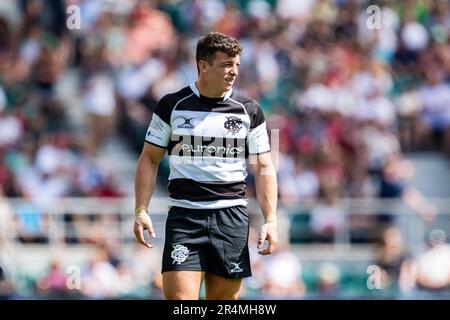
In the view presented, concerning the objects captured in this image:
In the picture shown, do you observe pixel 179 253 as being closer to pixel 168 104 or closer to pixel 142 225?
pixel 142 225

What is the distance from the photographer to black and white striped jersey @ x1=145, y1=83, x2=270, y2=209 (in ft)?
24.7

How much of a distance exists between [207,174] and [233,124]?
0.33 m

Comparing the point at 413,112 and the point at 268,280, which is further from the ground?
the point at 413,112

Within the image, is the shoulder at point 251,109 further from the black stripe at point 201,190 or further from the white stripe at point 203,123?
the black stripe at point 201,190

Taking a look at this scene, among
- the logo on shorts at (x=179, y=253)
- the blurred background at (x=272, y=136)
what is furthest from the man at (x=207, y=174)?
the blurred background at (x=272, y=136)

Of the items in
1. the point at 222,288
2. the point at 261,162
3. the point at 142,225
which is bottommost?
the point at 222,288

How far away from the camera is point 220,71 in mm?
7469

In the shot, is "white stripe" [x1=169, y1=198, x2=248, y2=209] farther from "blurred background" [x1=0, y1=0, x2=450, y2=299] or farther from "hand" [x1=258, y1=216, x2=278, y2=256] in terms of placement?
"blurred background" [x1=0, y1=0, x2=450, y2=299]

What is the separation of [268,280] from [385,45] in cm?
387

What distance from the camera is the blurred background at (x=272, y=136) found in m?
13.5

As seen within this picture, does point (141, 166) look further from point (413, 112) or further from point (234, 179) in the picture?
point (413, 112)

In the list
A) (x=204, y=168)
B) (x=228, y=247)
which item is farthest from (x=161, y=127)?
(x=228, y=247)
